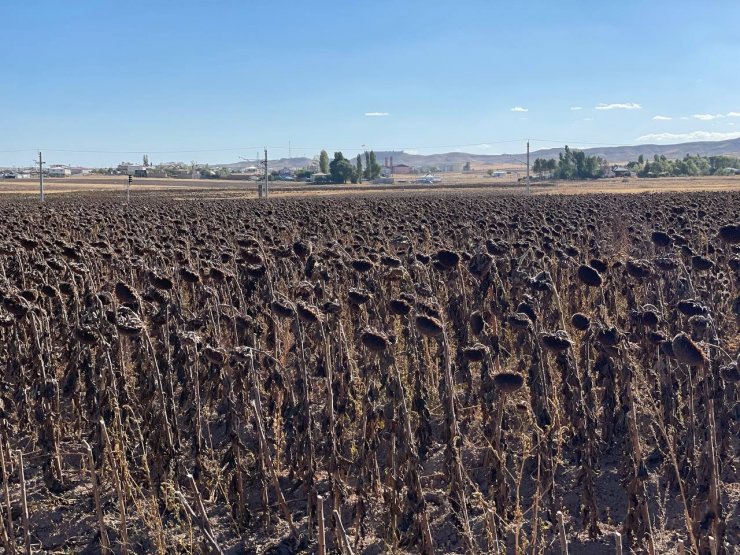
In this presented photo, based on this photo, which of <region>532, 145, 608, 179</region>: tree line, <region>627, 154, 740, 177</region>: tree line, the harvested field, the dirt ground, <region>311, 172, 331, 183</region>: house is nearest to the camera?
the harvested field

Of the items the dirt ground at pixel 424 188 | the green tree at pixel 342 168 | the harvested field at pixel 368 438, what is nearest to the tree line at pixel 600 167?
→ the dirt ground at pixel 424 188

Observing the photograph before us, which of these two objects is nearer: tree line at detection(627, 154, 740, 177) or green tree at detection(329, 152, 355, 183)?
green tree at detection(329, 152, 355, 183)

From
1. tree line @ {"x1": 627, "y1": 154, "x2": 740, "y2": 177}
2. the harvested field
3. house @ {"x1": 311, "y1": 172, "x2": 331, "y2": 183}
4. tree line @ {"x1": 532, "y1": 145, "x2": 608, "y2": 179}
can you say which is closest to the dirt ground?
tree line @ {"x1": 532, "y1": 145, "x2": 608, "y2": 179}

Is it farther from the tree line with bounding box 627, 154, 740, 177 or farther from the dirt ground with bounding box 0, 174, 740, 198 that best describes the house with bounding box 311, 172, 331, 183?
the tree line with bounding box 627, 154, 740, 177

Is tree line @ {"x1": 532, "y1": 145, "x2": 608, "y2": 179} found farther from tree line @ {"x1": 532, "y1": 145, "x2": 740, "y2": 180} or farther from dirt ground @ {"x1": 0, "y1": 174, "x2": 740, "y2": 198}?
dirt ground @ {"x1": 0, "y1": 174, "x2": 740, "y2": 198}

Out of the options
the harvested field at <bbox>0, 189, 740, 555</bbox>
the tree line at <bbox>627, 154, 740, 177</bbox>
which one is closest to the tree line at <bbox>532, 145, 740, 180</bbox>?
the tree line at <bbox>627, 154, 740, 177</bbox>

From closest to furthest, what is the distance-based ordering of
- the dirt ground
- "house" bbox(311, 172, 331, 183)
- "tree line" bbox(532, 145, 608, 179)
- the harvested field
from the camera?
the harvested field, the dirt ground, "tree line" bbox(532, 145, 608, 179), "house" bbox(311, 172, 331, 183)

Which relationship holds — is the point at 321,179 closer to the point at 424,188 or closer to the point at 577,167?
the point at 424,188

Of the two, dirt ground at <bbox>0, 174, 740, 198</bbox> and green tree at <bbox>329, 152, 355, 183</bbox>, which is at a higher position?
green tree at <bbox>329, 152, 355, 183</bbox>

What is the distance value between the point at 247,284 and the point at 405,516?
457cm

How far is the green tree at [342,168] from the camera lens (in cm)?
12962

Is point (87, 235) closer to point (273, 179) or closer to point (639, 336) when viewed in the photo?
point (639, 336)

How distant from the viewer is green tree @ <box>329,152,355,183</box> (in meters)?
130

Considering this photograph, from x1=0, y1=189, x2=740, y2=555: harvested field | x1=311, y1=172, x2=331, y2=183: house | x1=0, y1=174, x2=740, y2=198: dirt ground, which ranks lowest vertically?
x1=0, y1=189, x2=740, y2=555: harvested field
